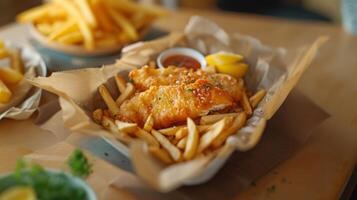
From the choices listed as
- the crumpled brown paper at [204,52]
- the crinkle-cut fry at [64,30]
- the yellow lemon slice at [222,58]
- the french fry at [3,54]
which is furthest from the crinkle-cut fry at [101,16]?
the yellow lemon slice at [222,58]

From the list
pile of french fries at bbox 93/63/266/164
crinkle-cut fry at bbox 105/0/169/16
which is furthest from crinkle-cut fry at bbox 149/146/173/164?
crinkle-cut fry at bbox 105/0/169/16

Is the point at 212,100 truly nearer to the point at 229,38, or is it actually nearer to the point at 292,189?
the point at 292,189

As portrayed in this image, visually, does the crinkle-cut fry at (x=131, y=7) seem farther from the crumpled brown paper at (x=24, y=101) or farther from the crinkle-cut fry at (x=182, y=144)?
the crinkle-cut fry at (x=182, y=144)

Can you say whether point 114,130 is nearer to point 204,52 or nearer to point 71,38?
point 204,52

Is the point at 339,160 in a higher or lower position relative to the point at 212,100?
lower

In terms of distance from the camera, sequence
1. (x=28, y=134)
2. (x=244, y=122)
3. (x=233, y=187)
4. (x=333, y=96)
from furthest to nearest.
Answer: (x=333, y=96), (x=28, y=134), (x=244, y=122), (x=233, y=187)

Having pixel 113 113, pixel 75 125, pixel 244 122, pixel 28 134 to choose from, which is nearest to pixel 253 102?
pixel 244 122

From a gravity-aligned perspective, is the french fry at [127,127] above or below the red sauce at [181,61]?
above

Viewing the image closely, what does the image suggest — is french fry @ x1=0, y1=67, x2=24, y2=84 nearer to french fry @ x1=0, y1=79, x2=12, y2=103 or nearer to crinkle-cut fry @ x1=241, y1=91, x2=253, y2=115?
french fry @ x1=0, y1=79, x2=12, y2=103
